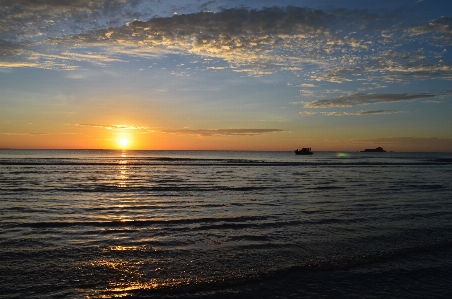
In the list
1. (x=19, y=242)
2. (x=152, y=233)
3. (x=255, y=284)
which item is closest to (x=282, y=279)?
(x=255, y=284)

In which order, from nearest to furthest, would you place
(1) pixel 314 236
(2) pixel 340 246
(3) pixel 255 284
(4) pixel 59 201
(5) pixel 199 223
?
(3) pixel 255 284 < (2) pixel 340 246 < (1) pixel 314 236 < (5) pixel 199 223 < (4) pixel 59 201

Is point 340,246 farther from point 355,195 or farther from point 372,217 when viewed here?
point 355,195

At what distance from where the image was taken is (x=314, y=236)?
12695 millimetres

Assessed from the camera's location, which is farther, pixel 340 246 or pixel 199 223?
pixel 199 223

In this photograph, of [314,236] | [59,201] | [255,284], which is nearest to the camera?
[255,284]

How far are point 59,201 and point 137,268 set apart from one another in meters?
13.8

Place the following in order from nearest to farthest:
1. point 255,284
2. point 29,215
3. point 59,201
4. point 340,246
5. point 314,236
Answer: point 255,284 < point 340,246 < point 314,236 < point 29,215 < point 59,201

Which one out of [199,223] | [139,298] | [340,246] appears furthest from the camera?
[199,223]

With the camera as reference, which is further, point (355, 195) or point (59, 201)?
point (355, 195)

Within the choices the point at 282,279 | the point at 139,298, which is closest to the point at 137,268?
the point at 139,298

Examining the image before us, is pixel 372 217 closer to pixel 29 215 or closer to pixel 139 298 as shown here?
pixel 139 298

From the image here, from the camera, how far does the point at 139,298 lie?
741 centimetres

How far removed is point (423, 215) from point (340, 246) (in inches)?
315

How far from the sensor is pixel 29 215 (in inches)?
637
